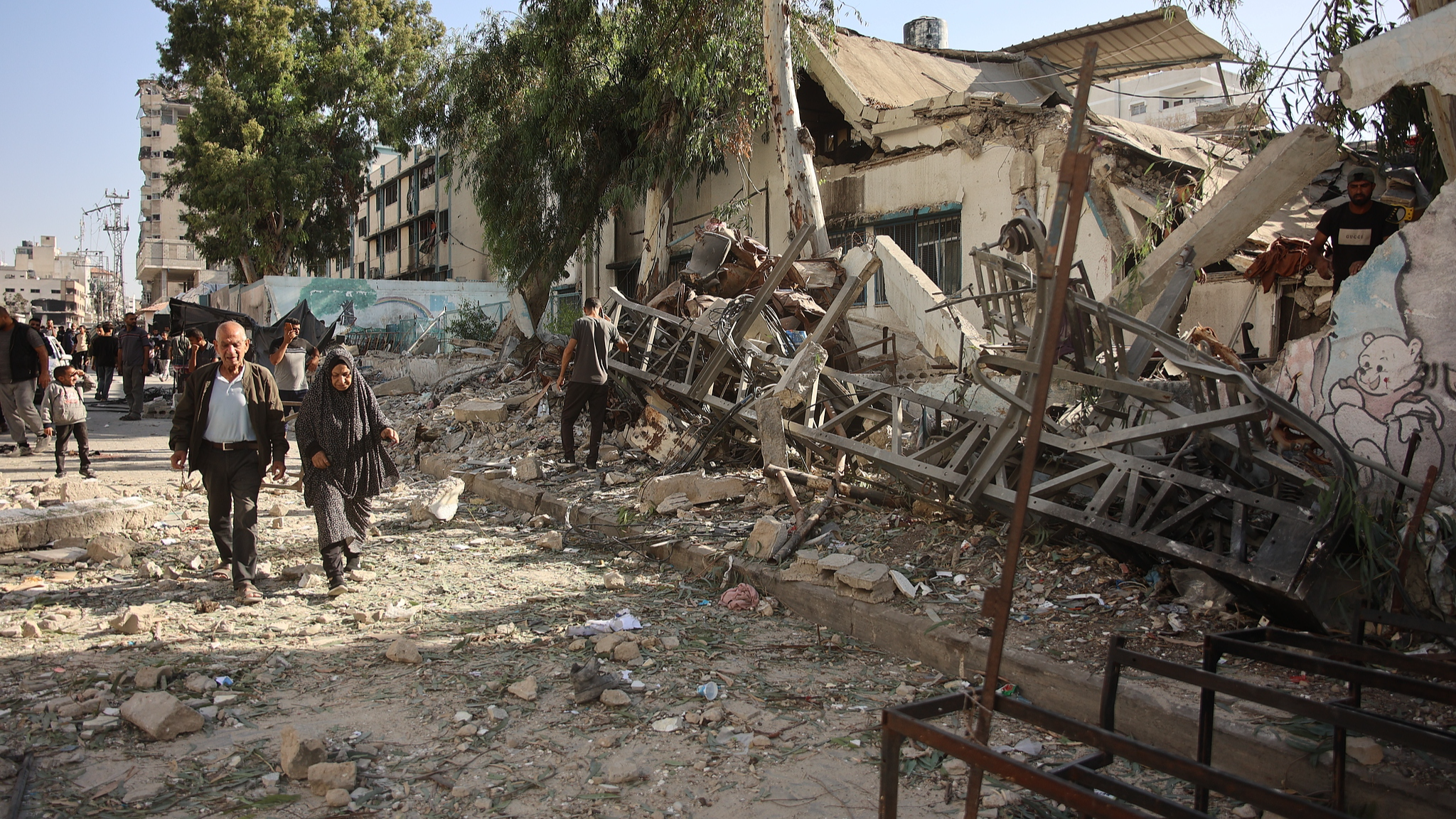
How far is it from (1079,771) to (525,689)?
2607 millimetres

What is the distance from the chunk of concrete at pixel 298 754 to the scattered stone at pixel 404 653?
3.48 feet

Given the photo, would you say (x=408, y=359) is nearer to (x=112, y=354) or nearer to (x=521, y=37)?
(x=112, y=354)

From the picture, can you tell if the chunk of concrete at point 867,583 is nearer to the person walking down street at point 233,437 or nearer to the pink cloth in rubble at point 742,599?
the pink cloth in rubble at point 742,599

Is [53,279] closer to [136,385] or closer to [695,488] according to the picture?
[136,385]

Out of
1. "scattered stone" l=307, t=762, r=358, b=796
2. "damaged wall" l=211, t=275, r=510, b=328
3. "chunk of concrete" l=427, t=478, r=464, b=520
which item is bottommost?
"scattered stone" l=307, t=762, r=358, b=796

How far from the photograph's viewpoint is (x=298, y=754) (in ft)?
10.2

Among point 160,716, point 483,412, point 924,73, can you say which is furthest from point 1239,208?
point 924,73

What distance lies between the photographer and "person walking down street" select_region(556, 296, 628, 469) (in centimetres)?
899

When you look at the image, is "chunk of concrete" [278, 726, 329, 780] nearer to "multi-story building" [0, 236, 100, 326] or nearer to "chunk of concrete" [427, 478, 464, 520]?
"chunk of concrete" [427, 478, 464, 520]

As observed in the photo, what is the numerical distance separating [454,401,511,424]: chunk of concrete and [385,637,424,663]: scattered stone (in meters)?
7.60

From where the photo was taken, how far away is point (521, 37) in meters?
16.0

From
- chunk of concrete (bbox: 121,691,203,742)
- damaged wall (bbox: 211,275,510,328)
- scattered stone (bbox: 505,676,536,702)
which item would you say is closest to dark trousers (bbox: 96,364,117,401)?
damaged wall (bbox: 211,275,510,328)

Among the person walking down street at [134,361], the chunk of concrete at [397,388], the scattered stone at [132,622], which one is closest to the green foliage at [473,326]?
the chunk of concrete at [397,388]

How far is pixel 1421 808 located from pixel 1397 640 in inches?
58.1
